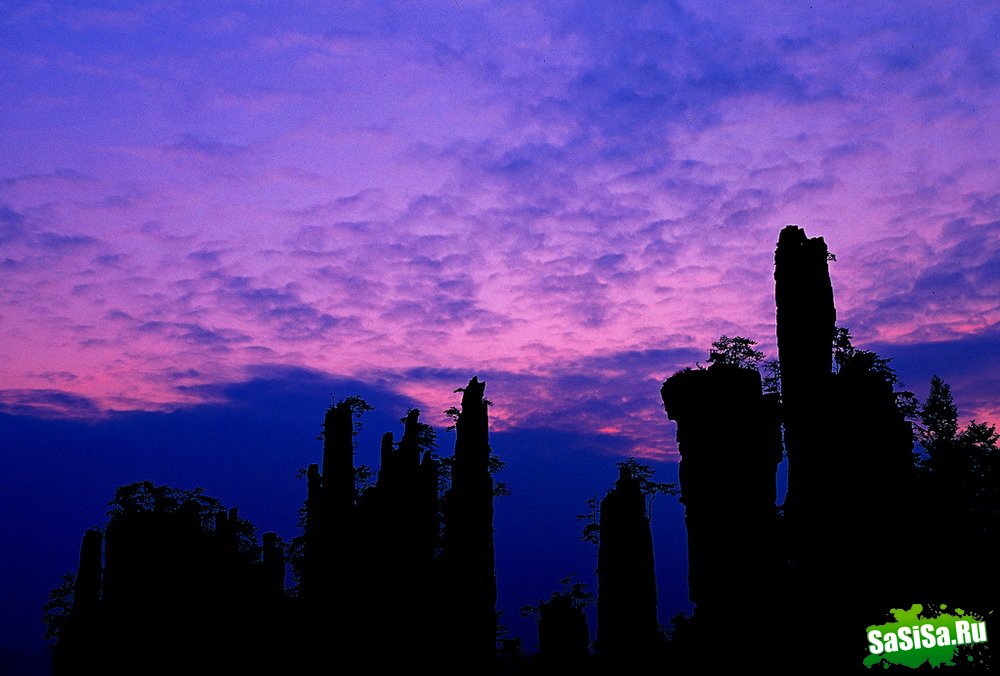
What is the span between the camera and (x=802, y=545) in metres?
28.5

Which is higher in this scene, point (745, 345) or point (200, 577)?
point (745, 345)

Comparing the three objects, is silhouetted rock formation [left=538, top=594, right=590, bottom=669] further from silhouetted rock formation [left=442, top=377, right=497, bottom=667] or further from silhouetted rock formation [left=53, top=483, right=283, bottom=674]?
silhouetted rock formation [left=53, top=483, right=283, bottom=674]

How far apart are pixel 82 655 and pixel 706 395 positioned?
3156cm

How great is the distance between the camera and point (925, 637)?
2438cm

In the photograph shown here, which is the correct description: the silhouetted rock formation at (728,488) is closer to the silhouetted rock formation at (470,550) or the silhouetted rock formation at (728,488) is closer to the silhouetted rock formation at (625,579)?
the silhouetted rock formation at (625,579)

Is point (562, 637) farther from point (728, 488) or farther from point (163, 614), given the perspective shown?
point (163, 614)

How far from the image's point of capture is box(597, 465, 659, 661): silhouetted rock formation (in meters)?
32.8

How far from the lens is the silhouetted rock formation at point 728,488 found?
1097 inches

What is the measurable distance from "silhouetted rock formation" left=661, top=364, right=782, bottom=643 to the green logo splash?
4082mm

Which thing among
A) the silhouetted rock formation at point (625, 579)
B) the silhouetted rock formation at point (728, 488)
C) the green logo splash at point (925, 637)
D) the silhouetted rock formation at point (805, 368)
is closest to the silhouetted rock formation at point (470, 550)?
the silhouetted rock formation at point (625, 579)

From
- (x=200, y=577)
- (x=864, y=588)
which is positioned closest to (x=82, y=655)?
(x=200, y=577)

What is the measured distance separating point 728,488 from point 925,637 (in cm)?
844

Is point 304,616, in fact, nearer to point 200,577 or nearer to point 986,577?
point 200,577

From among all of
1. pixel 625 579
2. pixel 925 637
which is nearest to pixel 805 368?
pixel 925 637
